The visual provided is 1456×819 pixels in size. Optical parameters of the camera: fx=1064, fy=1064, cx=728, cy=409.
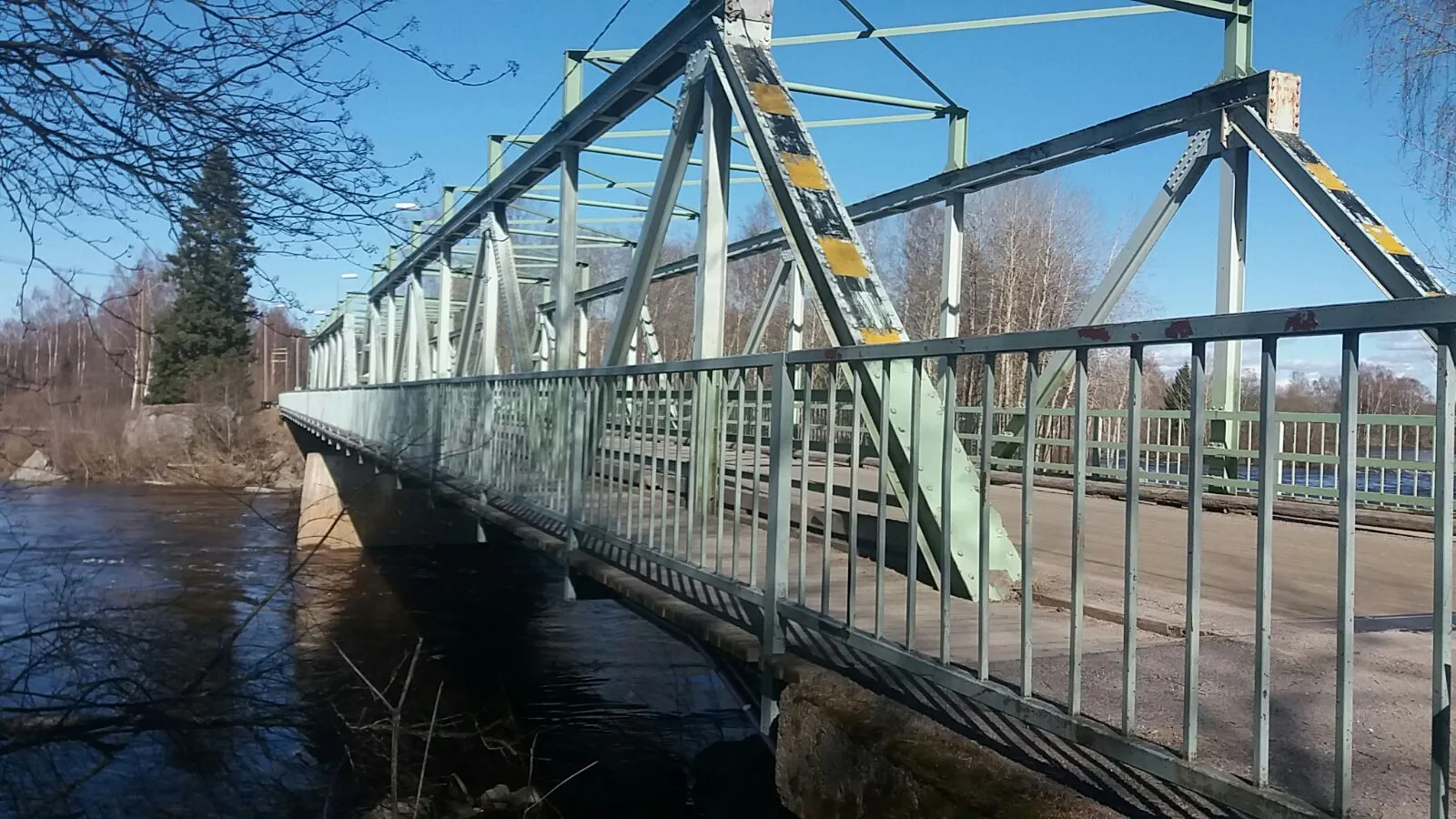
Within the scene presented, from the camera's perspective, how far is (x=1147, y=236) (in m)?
10.0

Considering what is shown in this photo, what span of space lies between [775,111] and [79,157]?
357 centimetres

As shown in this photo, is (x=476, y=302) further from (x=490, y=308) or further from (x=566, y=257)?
(x=566, y=257)

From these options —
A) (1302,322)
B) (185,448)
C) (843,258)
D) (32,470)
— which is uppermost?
(843,258)

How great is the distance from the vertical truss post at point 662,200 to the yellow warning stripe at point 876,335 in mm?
2841

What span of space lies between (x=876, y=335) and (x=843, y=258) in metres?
0.66

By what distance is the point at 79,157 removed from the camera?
15.0ft

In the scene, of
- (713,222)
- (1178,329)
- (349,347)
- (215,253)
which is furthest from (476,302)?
(349,347)

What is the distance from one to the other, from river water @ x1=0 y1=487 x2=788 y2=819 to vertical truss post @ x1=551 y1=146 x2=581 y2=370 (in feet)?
10.4

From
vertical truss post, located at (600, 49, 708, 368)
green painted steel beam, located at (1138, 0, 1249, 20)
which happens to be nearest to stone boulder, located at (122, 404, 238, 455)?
vertical truss post, located at (600, 49, 708, 368)

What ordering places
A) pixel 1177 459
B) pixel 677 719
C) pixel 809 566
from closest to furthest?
pixel 809 566, pixel 677 719, pixel 1177 459

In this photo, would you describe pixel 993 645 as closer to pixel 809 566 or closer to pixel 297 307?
pixel 809 566

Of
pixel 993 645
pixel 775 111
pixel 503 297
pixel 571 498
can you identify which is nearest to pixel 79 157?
pixel 571 498

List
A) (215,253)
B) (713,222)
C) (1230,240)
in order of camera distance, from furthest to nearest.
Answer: (1230,240) → (713,222) → (215,253)

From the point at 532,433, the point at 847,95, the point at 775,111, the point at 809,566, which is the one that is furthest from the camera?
the point at 847,95
